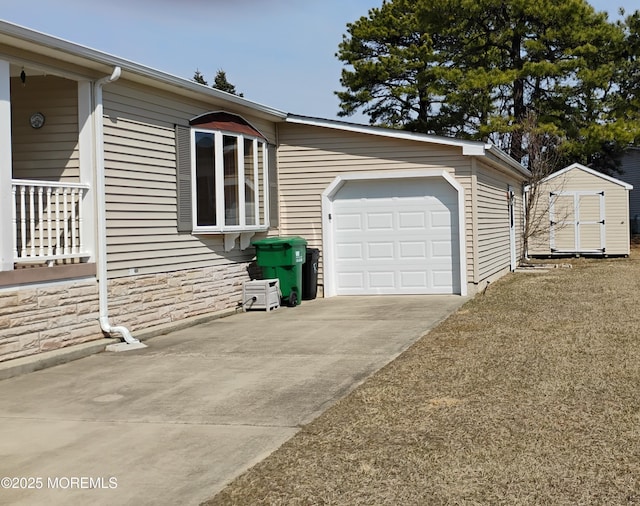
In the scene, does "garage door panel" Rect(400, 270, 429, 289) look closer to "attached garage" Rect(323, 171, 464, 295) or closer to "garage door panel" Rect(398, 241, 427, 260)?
"attached garage" Rect(323, 171, 464, 295)

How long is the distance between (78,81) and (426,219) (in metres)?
7.20

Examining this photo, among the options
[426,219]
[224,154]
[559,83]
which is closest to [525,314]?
[426,219]

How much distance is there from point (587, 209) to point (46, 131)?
775 inches

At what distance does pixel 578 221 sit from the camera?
2477 cm

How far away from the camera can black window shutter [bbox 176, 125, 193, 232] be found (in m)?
11.1

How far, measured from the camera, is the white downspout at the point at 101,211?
929 cm

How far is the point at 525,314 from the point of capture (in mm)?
10961

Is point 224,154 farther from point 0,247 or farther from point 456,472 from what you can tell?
point 456,472

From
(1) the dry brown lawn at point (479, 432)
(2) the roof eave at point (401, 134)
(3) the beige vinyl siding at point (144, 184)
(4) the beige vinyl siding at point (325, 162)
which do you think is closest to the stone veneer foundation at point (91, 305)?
(3) the beige vinyl siding at point (144, 184)

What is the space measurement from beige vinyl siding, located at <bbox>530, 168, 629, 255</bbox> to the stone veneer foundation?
15894mm

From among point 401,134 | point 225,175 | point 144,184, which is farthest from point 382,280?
point 144,184

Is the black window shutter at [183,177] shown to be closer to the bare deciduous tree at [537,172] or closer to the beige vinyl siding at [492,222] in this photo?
the beige vinyl siding at [492,222]

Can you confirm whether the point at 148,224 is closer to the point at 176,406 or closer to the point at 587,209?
the point at 176,406

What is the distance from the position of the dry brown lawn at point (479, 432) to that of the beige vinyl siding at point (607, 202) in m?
16.5
